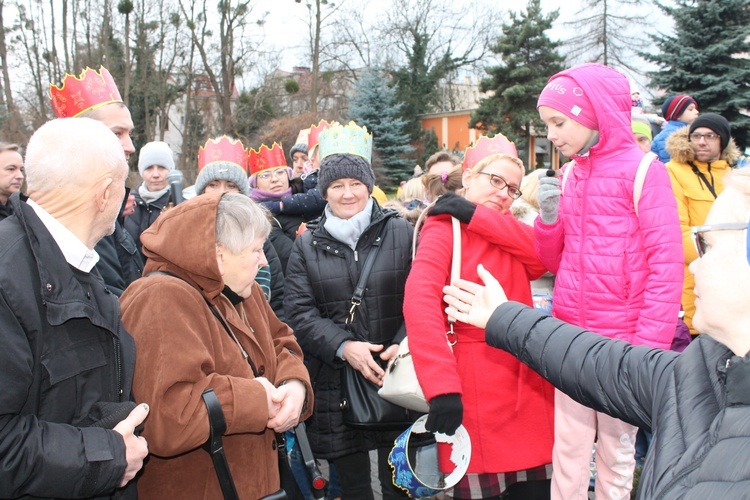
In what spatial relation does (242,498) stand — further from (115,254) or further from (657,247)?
(657,247)

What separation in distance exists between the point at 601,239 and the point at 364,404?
1.47 metres

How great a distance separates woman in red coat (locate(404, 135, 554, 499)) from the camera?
8.64 feet

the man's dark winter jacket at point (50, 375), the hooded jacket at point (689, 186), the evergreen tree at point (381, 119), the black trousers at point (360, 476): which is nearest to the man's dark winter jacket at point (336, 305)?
the black trousers at point (360, 476)

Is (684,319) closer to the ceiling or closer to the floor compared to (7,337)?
closer to the floor

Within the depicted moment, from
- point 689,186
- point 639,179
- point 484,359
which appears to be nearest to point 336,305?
point 484,359

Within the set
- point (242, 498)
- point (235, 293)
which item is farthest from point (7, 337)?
point (242, 498)

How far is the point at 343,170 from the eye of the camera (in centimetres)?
351

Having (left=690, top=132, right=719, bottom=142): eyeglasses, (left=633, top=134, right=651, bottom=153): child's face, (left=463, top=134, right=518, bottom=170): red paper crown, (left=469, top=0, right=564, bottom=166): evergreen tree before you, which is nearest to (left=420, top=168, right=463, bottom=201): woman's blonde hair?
(left=463, top=134, right=518, bottom=170): red paper crown

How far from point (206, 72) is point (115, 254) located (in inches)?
1251

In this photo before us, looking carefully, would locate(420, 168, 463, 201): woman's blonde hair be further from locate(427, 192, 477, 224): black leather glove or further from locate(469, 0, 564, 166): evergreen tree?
locate(469, 0, 564, 166): evergreen tree

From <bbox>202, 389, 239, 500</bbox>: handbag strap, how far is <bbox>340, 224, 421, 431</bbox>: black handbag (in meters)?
0.99

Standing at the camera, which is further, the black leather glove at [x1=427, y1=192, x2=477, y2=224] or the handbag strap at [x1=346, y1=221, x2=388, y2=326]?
the handbag strap at [x1=346, y1=221, x2=388, y2=326]

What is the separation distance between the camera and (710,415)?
125 centimetres

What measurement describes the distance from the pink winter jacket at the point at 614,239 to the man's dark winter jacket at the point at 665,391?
0.85 meters
